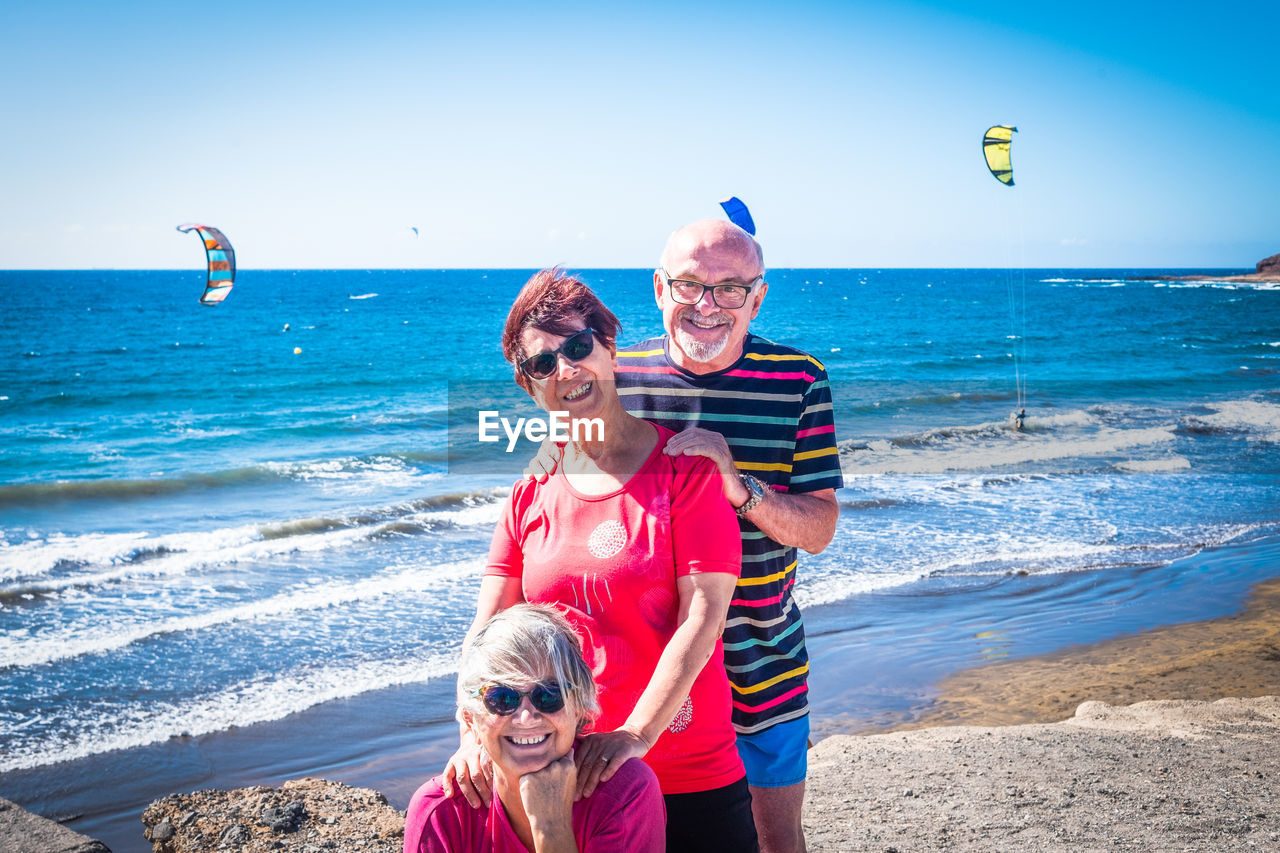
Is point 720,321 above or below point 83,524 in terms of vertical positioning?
above

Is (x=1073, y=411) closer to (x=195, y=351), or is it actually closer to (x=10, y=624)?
(x=10, y=624)

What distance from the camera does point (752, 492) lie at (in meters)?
2.24

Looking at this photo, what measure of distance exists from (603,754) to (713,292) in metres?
1.23

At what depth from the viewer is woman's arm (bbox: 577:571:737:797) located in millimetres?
1779

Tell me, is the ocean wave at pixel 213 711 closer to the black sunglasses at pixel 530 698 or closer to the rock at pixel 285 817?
the rock at pixel 285 817

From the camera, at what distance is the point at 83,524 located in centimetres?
1263

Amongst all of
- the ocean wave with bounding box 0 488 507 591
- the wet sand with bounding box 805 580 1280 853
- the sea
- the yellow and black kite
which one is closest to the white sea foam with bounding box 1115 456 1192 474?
the sea

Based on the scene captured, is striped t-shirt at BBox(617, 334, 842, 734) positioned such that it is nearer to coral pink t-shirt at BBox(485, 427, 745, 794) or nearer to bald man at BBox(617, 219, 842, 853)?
bald man at BBox(617, 219, 842, 853)

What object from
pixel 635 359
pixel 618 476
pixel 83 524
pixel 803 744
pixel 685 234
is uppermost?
pixel 685 234

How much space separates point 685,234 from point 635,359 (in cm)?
38

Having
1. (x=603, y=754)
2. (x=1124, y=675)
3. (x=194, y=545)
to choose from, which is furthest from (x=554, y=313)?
(x=194, y=545)

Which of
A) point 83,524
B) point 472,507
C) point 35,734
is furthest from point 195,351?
point 35,734

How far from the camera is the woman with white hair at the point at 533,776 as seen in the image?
1747mm

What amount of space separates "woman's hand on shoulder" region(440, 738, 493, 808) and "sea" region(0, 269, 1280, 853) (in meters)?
3.56
